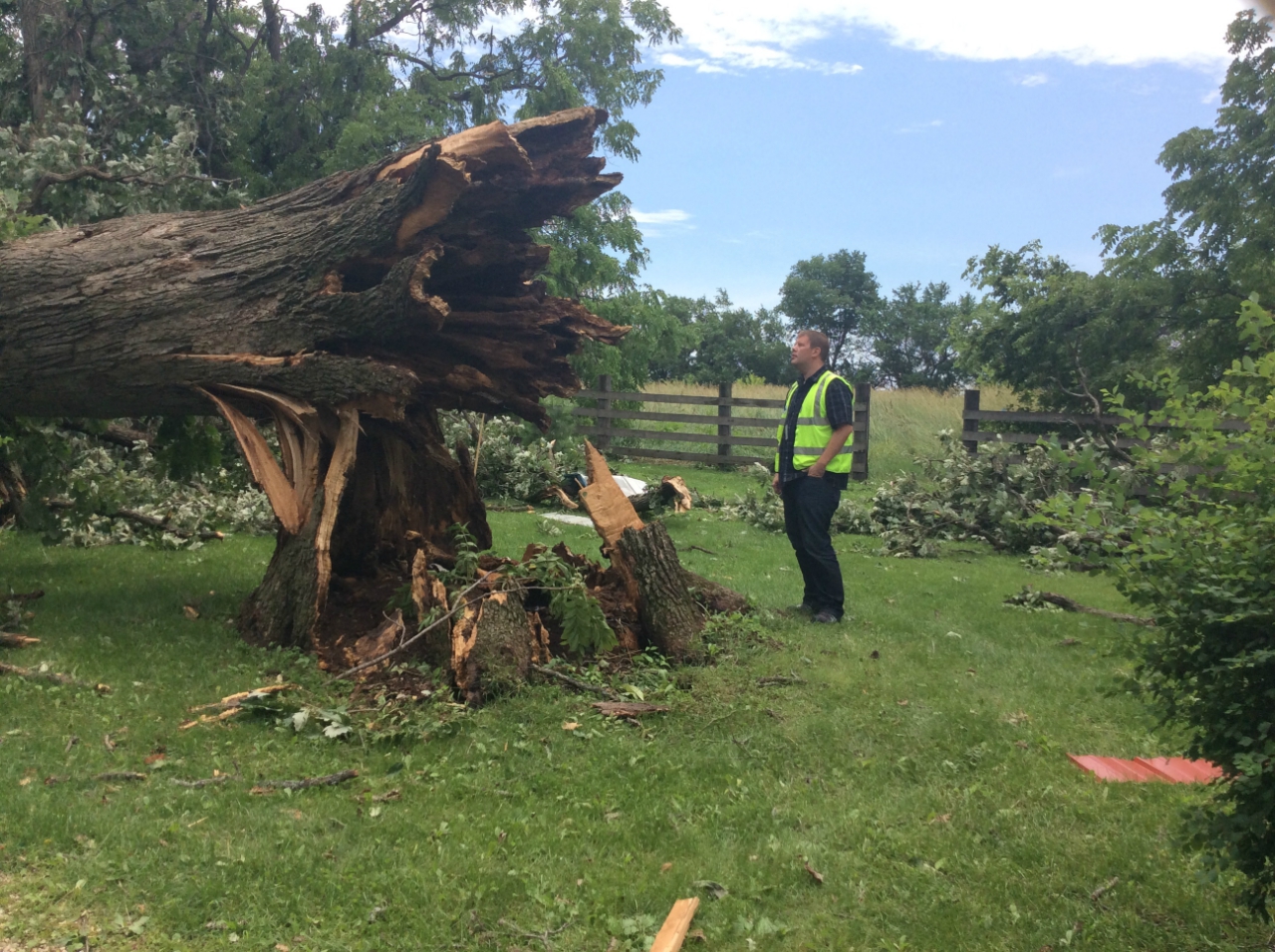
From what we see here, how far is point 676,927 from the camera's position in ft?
9.76

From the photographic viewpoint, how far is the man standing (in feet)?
22.0

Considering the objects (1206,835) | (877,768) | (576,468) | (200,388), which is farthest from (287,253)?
(576,468)

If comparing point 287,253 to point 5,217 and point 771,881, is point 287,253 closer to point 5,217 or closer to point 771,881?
point 5,217

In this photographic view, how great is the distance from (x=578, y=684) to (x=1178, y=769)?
9.39 feet

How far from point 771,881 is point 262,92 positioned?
64.0 ft

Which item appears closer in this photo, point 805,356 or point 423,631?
point 423,631

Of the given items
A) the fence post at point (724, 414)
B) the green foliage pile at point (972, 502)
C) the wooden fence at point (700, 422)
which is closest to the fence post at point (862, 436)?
the wooden fence at point (700, 422)

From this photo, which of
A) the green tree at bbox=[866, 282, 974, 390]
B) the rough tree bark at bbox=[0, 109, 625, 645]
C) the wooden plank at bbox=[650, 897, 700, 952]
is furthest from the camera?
the green tree at bbox=[866, 282, 974, 390]

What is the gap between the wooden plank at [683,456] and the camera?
59.4ft

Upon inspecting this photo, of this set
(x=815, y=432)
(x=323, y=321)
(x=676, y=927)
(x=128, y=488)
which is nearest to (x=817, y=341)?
(x=815, y=432)

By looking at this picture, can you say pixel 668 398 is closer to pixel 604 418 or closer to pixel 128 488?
pixel 604 418

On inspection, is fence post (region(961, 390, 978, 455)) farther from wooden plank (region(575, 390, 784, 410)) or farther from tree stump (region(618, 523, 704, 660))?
tree stump (region(618, 523, 704, 660))

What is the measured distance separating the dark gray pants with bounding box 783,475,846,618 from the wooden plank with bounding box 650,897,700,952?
12.7 feet

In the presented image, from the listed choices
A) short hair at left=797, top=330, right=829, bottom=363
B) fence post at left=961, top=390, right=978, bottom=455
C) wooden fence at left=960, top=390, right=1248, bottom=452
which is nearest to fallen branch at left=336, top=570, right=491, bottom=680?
short hair at left=797, top=330, right=829, bottom=363
